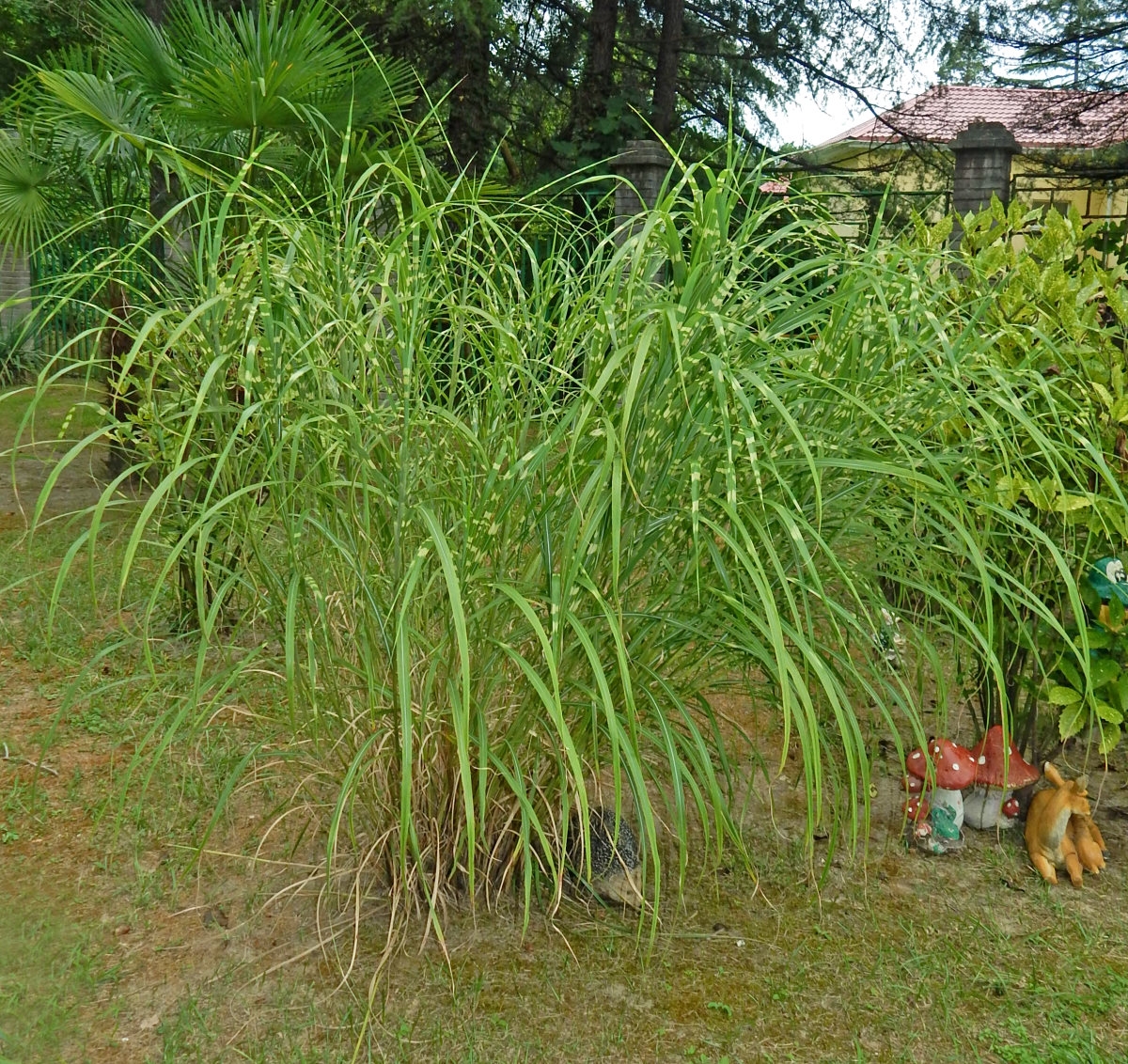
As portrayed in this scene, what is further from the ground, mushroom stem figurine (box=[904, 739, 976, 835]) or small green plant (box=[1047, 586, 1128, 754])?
small green plant (box=[1047, 586, 1128, 754])

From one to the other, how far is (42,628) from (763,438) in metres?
3.45

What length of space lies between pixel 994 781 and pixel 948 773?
0.13 m

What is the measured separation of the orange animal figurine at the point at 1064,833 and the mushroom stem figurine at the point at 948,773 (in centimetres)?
18

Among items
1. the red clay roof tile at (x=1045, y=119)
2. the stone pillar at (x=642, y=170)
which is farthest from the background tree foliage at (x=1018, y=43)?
the stone pillar at (x=642, y=170)

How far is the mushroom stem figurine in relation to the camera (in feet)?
9.01

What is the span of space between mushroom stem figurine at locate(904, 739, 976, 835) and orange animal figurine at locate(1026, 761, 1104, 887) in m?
0.18

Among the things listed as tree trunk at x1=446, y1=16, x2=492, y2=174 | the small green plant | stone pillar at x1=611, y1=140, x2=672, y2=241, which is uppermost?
tree trunk at x1=446, y1=16, x2=492, y2=174

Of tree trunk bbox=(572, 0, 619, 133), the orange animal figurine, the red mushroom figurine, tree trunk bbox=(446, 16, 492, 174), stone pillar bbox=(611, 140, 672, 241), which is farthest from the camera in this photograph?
tree trunk bbox=(572, 0, 619, 133)

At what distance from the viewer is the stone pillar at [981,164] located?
6398 millimetres

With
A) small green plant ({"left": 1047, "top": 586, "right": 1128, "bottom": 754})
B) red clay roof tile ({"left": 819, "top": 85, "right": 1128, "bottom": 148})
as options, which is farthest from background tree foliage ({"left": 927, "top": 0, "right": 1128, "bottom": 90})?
small green plant ({"left": 1047, "top": 586, "right": 1128, "bottom": 754})

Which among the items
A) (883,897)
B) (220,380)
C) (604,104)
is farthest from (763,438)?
(604,104)

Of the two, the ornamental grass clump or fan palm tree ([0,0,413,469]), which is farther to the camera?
fan palm tree ([0,0,413,469])

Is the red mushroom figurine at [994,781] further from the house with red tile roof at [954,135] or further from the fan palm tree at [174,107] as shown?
the house with red tile roof at [954,135]

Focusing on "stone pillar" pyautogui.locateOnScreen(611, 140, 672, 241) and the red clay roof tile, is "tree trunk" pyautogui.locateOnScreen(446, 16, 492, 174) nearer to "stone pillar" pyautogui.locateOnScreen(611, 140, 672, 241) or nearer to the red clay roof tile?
"stone pillar" pyautogui.locateOnScreen(611, 140, 672, 241)
